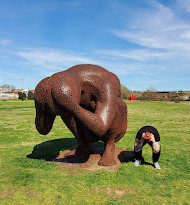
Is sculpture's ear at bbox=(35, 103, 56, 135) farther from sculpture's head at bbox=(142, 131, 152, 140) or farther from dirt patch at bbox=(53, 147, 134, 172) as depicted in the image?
sculpture's head at bbox=(142, 131, 152, 140)

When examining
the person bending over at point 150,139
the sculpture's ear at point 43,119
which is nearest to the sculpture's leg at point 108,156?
the person bending over at point 150,139

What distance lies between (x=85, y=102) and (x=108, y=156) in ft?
5.05

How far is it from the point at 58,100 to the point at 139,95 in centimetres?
4521

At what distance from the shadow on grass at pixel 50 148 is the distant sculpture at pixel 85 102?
50.7 inches

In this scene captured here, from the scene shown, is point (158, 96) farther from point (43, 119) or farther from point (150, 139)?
point (43, 119)

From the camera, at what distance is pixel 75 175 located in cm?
465

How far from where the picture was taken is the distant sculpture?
14.4ft

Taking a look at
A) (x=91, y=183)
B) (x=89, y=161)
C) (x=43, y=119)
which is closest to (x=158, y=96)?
(x=89, y=161)

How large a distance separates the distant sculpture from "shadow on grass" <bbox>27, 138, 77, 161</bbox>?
1.29 meters

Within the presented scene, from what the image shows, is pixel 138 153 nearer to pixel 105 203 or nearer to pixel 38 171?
pixel 105 203

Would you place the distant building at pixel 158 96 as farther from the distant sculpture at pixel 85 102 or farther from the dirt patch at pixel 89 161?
the distant sculpture at pixel 85 102

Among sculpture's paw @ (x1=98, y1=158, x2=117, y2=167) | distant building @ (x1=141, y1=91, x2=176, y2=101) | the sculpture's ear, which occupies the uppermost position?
distant building @ (x1=141, y1=91, x2=176, y2=101)

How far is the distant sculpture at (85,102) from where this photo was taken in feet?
14.4

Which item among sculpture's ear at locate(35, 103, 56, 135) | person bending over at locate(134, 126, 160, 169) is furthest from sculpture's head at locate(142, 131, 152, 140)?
sculpture's ear at locate(35, 103, 56, 135)
